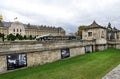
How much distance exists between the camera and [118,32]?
51719 mm

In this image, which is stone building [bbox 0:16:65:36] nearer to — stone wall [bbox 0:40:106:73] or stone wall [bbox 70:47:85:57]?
stone wall [bbox 70:47:85:57]

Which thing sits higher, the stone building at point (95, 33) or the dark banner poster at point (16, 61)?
the stone building at point (95, 33)

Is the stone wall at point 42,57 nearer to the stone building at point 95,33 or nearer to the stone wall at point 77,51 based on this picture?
the stone wall at point 77,51

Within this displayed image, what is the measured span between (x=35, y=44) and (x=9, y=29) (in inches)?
3931

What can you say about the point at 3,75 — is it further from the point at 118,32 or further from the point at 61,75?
the point at 118,32

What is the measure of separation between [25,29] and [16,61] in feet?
358

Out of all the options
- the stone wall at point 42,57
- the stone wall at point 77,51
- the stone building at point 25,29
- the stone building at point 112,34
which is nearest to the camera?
the stone wall at point 42,57

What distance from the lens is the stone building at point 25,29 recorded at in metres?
117

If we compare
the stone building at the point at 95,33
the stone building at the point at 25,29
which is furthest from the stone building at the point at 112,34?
the stone building at the point at 25,29

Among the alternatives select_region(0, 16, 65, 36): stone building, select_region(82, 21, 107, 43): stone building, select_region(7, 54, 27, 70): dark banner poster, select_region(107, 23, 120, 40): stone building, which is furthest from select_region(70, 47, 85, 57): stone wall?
select_region(0, 16, 65, 36): stone building

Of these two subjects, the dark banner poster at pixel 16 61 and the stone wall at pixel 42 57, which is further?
the stone wall at pixel 42 57

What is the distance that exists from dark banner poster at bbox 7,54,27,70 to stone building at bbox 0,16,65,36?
8978 centimetres

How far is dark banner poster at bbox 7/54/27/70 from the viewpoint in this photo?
61.3ft

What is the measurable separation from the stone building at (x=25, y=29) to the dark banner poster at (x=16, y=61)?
8978cm
